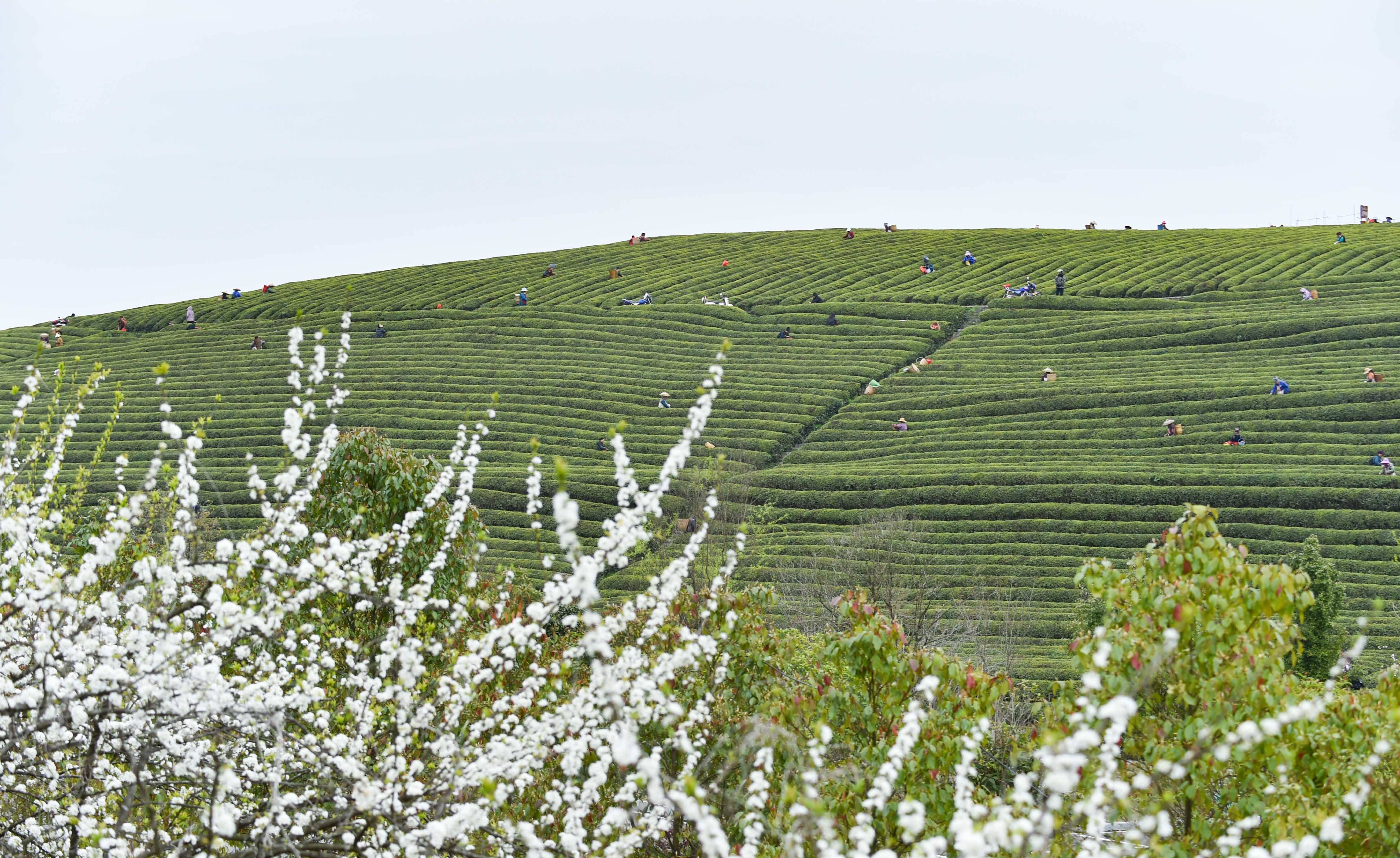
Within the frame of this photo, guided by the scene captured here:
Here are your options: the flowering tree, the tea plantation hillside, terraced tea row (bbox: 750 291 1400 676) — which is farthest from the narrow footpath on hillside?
the flowering tree

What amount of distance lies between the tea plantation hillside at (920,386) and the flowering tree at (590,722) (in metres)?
17.8

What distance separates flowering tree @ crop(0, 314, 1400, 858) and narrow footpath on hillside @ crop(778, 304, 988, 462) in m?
34.4

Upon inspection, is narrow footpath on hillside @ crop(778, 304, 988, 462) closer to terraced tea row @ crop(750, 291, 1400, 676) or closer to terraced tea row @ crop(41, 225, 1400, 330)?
terraced tea row @ crop(750, 291, 1400, 676)

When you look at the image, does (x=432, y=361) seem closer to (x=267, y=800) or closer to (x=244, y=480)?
(x=244, y=480)

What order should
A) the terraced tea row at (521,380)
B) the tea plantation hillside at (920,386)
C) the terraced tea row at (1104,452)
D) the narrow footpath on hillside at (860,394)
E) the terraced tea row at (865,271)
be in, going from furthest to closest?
the terraced tea row at (865,271) → the narrow footpath on hillside at (860,394) → the terraced tea row at (521,380) → the tea plantation hillside at (920,386) → the terraced tea row at (1104,452)

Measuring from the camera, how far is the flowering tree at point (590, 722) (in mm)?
6188

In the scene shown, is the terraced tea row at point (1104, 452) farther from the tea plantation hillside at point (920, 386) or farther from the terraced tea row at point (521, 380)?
the terraced tea row at point (521, 380)

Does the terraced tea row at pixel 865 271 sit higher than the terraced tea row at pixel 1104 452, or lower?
higher

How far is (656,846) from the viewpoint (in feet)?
39.1

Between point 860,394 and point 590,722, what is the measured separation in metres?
45.8

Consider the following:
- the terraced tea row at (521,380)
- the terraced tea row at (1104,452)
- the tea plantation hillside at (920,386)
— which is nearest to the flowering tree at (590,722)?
the tea plantation hillside at (920,386)

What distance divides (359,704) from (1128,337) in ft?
174

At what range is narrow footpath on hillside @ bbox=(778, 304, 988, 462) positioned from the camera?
152ft

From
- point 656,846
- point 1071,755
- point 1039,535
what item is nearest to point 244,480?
point 1039,535
